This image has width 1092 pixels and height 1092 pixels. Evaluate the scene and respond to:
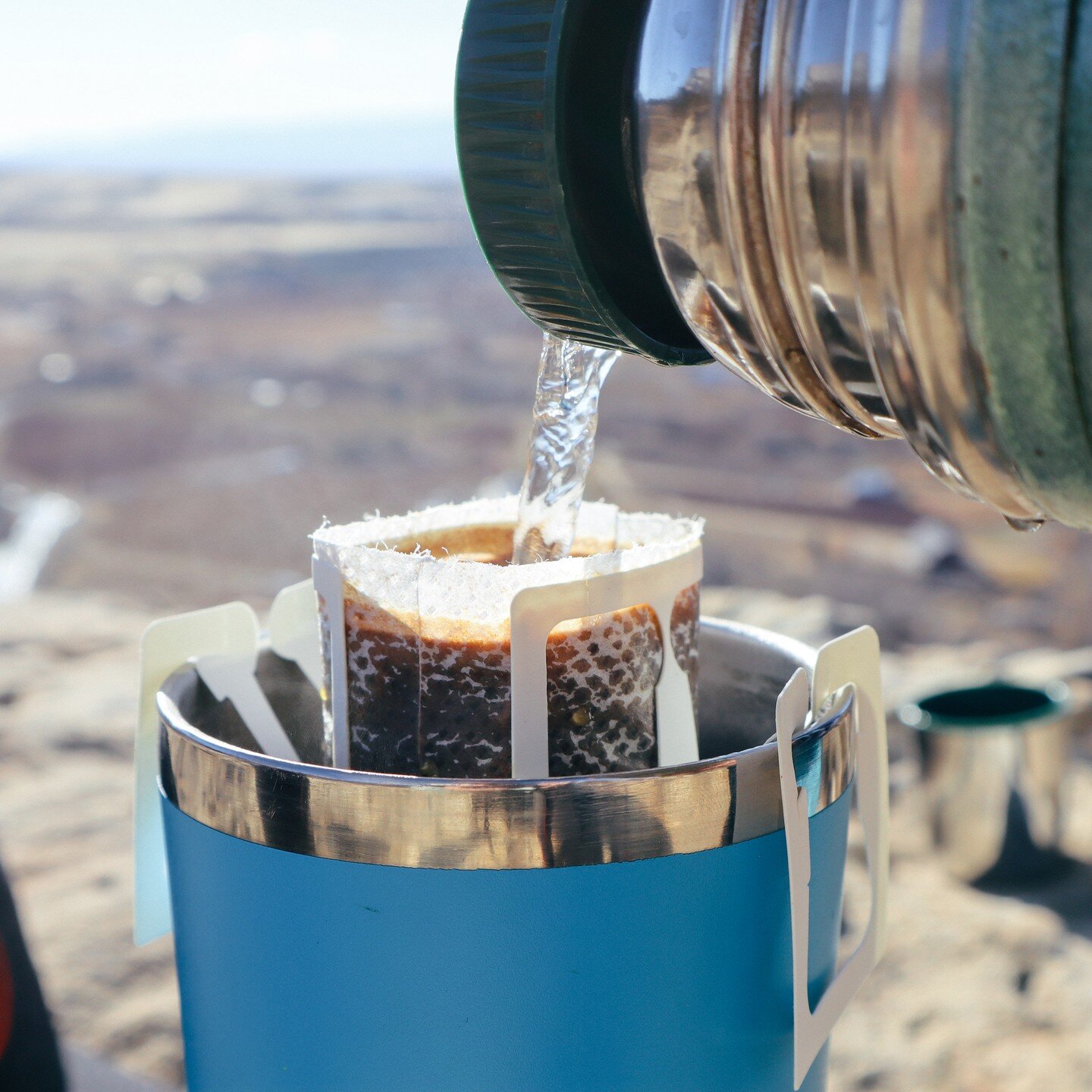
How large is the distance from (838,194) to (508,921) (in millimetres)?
373

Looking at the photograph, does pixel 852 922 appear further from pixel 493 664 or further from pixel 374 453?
pixel 374 453

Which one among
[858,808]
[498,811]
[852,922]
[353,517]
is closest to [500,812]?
[498,811]

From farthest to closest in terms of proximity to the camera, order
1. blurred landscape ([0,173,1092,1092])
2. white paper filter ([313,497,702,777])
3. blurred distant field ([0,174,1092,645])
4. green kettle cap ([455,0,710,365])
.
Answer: blurred distant field ([0,174,1092,645]), blurred landscape ([0,173,1092,1092]), white paper filter ([313,497,702,777]), green kettle cap ([455,0,710,365])

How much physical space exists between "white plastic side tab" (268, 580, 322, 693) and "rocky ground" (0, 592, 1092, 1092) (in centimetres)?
88

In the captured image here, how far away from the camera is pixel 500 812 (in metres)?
0.61

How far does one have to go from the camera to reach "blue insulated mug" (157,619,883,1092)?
0.62 m

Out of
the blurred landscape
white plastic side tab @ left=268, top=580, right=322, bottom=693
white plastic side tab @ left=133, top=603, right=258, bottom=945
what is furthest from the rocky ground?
white plastic side tab @ left=268, top=580, right=322, bottom=693

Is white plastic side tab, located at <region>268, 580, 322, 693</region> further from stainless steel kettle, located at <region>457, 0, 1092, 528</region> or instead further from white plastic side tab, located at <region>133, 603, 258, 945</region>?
stainless steel kettle, located at <region>457, 0, 1092, 528</region>

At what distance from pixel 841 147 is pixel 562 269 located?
0.57ft

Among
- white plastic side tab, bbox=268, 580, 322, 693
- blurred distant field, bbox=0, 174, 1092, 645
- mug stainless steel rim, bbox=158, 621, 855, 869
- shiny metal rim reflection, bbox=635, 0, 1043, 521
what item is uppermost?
shiny metal rim reflection, bbox=635, 0, 1043, 521

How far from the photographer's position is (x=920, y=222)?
455mm

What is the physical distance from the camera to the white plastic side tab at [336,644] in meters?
0.72

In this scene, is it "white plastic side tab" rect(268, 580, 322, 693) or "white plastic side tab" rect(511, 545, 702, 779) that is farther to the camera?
"white plastic side tab" rect(268, 580, 322, 693)

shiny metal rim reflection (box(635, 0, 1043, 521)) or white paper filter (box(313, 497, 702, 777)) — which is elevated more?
shiny metal rim reflection (box(635, 0, 1043, 521))
